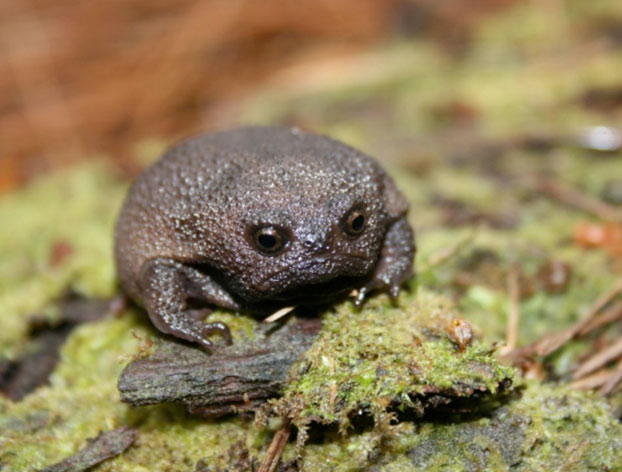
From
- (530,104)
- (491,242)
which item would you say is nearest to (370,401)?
(491,242)

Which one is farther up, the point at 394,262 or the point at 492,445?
the point at 394,262

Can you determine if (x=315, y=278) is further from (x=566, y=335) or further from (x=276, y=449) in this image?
(x=566, y=335)

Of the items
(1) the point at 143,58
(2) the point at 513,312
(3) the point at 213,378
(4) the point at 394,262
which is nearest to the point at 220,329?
(3) the point at 213,378

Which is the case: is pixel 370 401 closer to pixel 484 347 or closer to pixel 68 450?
pixel 484 347

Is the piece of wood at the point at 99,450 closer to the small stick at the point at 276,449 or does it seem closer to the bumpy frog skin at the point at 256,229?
the bumpy frog skin at the point at 256,229

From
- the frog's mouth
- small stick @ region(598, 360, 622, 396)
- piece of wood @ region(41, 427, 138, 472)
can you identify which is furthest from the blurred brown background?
small stick @ region(598, 360, 622, 396)

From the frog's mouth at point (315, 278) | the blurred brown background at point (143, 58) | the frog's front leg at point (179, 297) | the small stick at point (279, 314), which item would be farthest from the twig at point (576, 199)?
the blurred brown background at point (143, 58)
